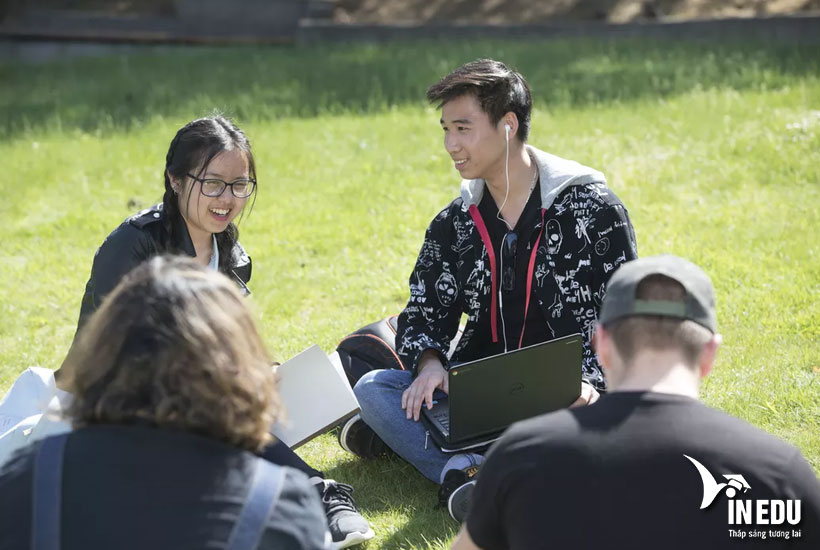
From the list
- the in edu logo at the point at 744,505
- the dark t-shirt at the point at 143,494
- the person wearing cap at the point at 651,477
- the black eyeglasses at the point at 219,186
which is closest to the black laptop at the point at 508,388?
the black eyeglasses at the point at 219,186

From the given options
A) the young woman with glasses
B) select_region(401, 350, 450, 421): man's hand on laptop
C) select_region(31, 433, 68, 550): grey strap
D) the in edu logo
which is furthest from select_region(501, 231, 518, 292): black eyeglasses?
select_region(31, 433, 68, 550): grey strap

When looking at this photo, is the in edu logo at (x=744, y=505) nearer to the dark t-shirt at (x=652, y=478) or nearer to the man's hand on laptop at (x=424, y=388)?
the dark t-shirt at (x=652, y=478)

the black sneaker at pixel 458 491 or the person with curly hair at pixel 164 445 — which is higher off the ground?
the person with curly hair at pixel 164 445

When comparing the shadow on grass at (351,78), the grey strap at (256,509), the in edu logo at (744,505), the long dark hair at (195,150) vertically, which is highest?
the shadow on grass at (351,78)

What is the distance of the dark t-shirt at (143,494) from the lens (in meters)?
2.08

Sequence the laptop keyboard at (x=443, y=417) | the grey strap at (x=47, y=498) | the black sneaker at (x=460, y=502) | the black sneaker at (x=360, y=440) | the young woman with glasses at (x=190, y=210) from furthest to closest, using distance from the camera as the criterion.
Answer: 1. the black sneaker at (x=360, y=440)
2. the laptop keyboard at (x=443, y=417)
3. the young woman with glasses at (x=190, y=210)
4. the black sneaker at (x=460, y=502)
5. the grey strap at (x=47, y=498)

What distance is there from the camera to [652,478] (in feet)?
7.32

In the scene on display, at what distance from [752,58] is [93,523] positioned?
32.1ft

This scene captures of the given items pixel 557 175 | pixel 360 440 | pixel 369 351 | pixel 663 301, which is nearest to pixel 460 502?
pixel 360 440

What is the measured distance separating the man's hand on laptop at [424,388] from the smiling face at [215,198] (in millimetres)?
1093

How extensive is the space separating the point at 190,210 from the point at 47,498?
8.42 ft

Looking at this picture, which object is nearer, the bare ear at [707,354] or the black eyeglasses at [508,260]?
the bare ear at [707,354]

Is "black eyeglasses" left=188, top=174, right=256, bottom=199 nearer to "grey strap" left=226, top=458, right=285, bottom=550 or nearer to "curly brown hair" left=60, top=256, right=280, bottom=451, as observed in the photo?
A: "curly brown hair" left=60, top=256, right=280, bottom=451

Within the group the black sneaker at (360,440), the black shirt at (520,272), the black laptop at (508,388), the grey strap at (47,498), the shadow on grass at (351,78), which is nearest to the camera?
the grey strap at (47,498)
